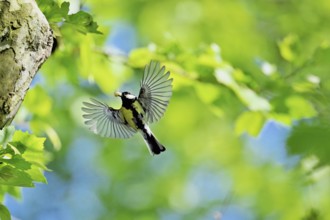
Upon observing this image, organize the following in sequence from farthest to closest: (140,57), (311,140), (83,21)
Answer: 1. (140,57)
2. (83,21)
3. (311,140)

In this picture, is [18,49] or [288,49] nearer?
[18,49]

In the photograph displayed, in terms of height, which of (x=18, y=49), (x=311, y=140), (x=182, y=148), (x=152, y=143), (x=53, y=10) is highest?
(x=182, y=148)

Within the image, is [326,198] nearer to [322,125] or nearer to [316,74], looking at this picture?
[316,74]

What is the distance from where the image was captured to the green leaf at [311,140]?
832 mm

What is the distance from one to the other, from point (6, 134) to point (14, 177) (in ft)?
0.26

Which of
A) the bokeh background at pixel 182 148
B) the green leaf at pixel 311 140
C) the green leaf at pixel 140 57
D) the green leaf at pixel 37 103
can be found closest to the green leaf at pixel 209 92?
the green leaf at pixel 140 57

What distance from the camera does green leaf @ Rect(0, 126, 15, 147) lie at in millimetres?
1120

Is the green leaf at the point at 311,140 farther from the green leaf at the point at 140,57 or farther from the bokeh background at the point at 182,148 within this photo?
the bokeh background at the point at 182,148

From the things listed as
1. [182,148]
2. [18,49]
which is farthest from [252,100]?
[182,148]

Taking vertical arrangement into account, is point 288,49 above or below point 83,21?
above

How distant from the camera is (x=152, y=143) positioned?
109cm

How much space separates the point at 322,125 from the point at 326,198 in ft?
9.75

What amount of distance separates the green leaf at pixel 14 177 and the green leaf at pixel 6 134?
0.05m

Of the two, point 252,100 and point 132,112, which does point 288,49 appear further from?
point 132,112
